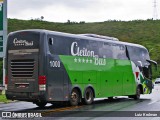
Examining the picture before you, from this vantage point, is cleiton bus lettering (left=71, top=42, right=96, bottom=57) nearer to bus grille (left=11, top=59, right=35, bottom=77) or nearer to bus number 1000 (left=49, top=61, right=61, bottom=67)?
bus number 1000 (left=49, top=61, right=61, bottom=67)

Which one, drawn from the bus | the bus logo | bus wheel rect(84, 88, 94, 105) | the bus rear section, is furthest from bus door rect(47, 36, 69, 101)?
bus wheel rect(84, 88, 94, 105)

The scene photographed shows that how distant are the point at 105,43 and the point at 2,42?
9406 mm

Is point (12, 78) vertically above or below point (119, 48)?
below

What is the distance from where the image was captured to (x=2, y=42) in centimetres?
2981

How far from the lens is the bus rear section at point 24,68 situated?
1808cm

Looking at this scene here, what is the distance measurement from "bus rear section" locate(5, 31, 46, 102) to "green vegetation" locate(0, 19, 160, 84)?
77.6 meters

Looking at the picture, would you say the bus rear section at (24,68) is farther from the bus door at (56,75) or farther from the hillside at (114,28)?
the hillside at (114,28)

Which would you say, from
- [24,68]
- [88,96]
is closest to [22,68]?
[24,68]

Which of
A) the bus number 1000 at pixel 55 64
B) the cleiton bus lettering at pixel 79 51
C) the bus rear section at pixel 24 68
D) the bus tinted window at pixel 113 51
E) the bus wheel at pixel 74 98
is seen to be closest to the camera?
the bus rear section at pixel 24 68

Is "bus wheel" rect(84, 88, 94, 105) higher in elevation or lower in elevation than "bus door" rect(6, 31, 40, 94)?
lower

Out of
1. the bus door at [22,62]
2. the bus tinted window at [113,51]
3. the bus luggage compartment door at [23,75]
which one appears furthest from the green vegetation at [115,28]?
the bus luggage compartment door at [23,75]

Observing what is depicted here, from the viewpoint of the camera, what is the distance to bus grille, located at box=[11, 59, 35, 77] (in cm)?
1836

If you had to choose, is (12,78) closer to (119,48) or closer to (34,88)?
(34,88)

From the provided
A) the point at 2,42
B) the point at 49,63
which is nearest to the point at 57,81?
the point at 49,63
